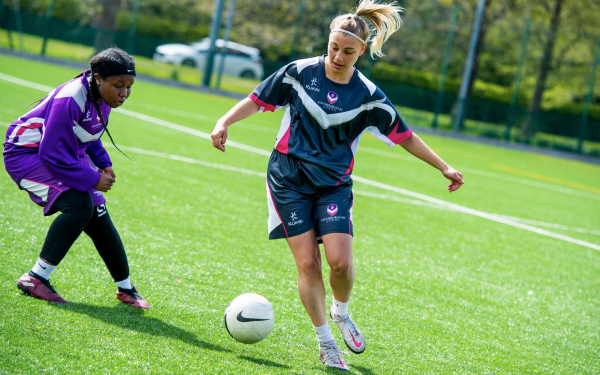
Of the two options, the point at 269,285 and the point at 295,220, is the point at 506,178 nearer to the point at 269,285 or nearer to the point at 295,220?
the point at 269,285

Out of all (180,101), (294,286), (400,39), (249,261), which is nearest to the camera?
(294,286)

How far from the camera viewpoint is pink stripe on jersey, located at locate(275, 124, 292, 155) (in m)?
3.47

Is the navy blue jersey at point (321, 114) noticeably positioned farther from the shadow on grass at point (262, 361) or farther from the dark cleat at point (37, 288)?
the dark cleat at point (37, 288)

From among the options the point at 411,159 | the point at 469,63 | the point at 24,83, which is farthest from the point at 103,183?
the point at 469,63

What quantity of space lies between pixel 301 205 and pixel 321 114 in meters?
0.54

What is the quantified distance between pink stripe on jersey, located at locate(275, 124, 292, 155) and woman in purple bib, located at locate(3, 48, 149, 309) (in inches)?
36.7

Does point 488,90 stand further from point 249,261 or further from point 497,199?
point 249,261

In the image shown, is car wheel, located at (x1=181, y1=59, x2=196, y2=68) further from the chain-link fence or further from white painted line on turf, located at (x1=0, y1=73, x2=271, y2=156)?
white painted line on turf, located at (x1=0, y1=73, x2=271, y2=156)

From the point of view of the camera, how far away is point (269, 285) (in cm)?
444

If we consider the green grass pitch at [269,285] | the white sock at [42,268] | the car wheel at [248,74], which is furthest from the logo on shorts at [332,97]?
the car wheel at [248,74]

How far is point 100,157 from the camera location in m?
3.77

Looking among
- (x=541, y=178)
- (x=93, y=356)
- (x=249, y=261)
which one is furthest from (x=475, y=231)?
(x=541, y=178)

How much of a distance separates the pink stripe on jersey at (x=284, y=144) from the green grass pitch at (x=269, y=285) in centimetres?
112

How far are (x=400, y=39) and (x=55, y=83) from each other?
63.4 feet
